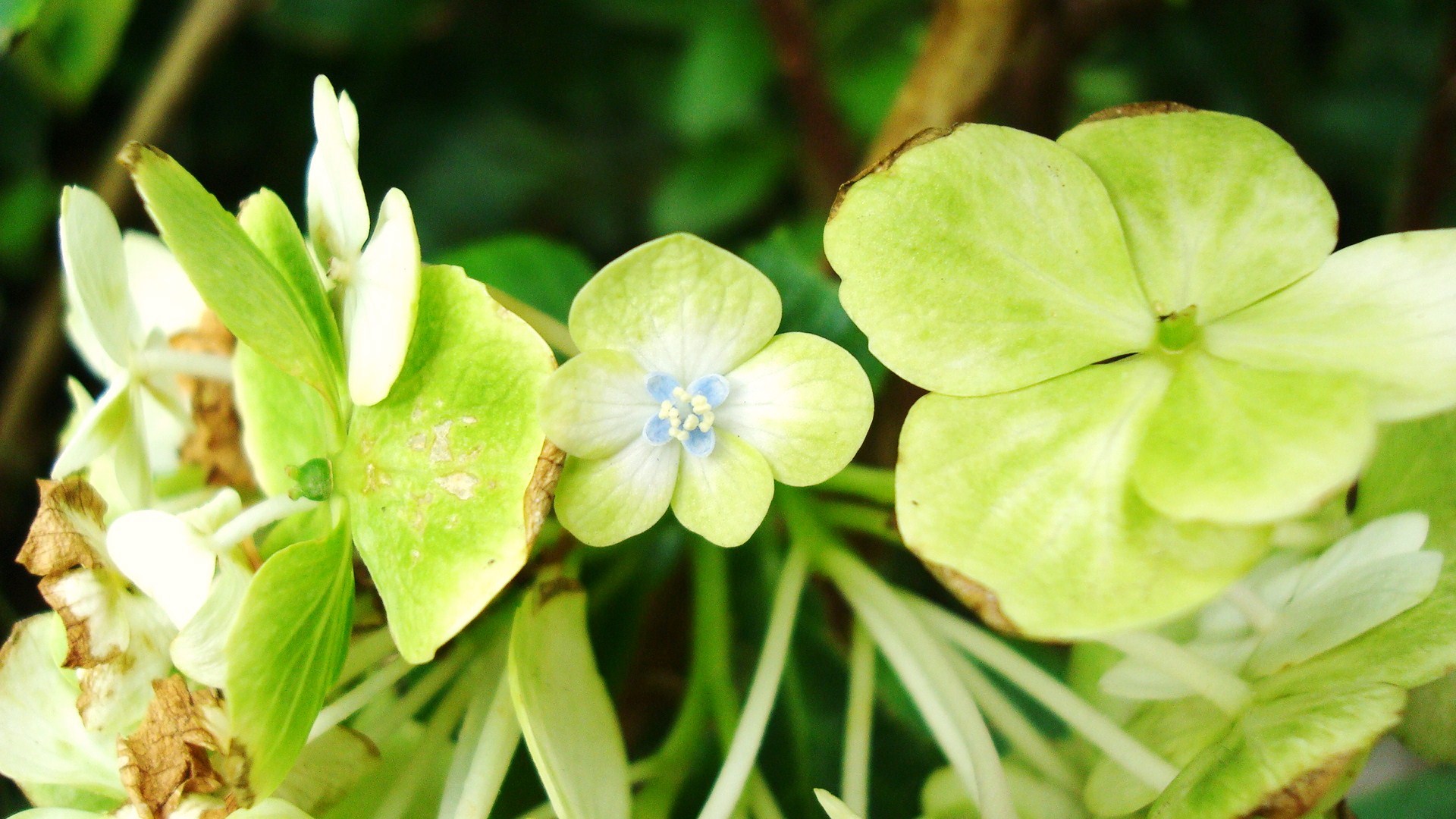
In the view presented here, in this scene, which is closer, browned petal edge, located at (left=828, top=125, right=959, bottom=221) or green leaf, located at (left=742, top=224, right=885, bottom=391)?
browned petal edge, located at (left=828, top=125, right=959, bottom=221)

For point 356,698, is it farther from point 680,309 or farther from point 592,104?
point 592,104

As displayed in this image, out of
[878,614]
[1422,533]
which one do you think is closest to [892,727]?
[878,614]

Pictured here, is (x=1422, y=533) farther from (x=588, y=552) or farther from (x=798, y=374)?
(x=588, y=552)

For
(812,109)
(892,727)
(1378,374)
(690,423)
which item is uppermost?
(812,109)

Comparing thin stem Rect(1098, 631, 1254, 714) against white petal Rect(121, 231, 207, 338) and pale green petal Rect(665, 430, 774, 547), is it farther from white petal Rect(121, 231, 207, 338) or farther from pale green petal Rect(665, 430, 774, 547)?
white petal Rect(121, 231, 207, 338)

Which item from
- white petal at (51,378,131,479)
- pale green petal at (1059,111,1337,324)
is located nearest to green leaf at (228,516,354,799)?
white petal at (51,378,131,479)

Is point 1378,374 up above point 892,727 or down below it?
above

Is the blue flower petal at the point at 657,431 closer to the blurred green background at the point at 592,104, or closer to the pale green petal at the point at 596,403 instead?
the pale green petal at the point at 596,403
